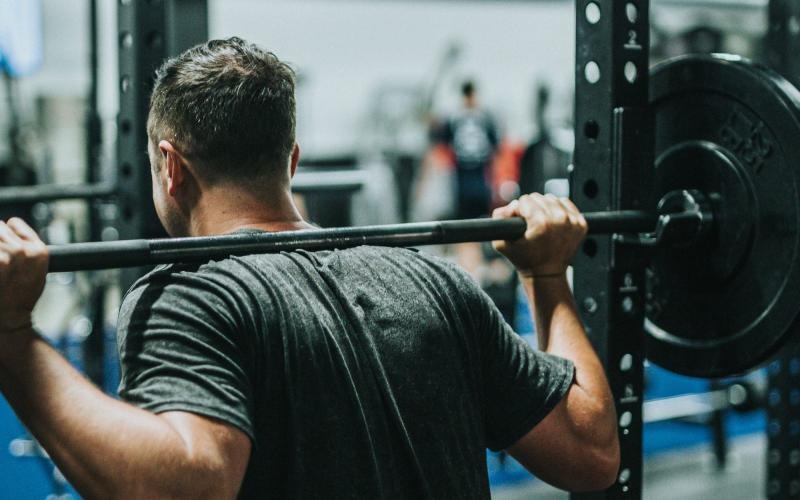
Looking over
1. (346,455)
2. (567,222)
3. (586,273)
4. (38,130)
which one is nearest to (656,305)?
(586,273)

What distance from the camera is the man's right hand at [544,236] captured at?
159cm

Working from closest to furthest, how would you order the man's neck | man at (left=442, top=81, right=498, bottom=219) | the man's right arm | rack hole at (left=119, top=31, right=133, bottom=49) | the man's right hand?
the man's neck, the man's right arm, the man's right hand, rack hole at (left=119, top=31, right=133, bottom=49), man at (left=442, top=81, right=498, bottom=219)

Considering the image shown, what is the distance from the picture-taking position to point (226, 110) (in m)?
1.27

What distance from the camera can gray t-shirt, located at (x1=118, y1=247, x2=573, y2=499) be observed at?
3.67 feet

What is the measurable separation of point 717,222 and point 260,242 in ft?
3.03

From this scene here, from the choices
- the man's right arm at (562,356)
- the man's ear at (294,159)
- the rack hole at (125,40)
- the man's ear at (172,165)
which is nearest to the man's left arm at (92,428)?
the man's ear at (172,165)

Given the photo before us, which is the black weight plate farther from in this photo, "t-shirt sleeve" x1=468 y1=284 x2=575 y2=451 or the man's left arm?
the man's left arm

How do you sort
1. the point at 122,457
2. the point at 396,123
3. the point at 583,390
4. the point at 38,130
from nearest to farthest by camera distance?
the point at 122,457 → the point at 583,390 → the point at 38,130 → the point at 396,123

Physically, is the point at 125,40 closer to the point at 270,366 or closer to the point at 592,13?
the point at 592,13

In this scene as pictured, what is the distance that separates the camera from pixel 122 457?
1028 mm

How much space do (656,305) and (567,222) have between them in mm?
406

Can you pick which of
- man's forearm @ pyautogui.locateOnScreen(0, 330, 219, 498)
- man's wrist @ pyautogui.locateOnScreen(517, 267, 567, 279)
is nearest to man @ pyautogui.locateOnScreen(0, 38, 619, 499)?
man's forearm @ pyautogui.locateOnScreen(0, 330, 219, 498)

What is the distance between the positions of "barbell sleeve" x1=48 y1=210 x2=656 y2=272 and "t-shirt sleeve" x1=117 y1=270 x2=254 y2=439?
7 cm

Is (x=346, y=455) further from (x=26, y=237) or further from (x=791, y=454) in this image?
(x=791, y=454)
